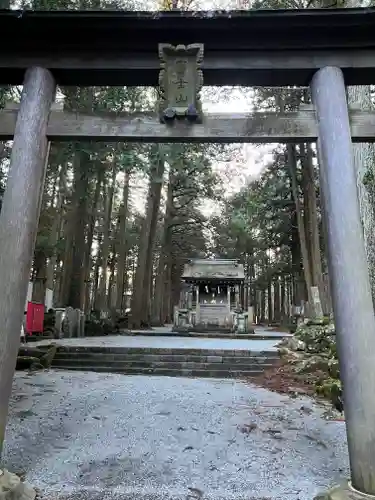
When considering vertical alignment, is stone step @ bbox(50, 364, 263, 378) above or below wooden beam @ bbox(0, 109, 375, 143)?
below

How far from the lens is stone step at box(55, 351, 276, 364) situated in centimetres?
959

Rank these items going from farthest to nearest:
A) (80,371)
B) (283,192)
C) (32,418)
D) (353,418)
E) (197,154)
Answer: (283,192), (197,154), (80,371), (32,418), (353,418)

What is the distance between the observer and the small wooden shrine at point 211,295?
70.2 ft

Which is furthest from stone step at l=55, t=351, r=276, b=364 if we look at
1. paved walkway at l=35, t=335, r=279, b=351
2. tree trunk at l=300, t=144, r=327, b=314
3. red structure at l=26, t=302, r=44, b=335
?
tree trunk at l=300, t=144, r=327, b=314

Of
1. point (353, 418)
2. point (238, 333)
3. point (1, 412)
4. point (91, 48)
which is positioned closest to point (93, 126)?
point (91, 48)

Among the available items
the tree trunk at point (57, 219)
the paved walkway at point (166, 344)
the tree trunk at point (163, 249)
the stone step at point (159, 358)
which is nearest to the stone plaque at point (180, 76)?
the stone step at point (159, 358)

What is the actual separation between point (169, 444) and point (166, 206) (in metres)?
22.4

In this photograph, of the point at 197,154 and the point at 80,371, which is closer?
the point at 80,371

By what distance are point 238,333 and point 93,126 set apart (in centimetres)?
1649

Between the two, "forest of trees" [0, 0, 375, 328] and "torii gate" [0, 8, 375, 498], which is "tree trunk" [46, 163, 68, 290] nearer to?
"forest of trees" [0, 0, 375, 328]

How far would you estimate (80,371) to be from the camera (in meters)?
8.99

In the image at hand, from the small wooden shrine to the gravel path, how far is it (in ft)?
46.9

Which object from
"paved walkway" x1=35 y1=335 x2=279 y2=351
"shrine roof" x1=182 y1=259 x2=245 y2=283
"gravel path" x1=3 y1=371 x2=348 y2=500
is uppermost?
"shrine roof" x1=182 y1=259 x2=245 y2=283

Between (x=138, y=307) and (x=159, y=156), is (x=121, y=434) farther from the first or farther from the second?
(x=138, y=307)
